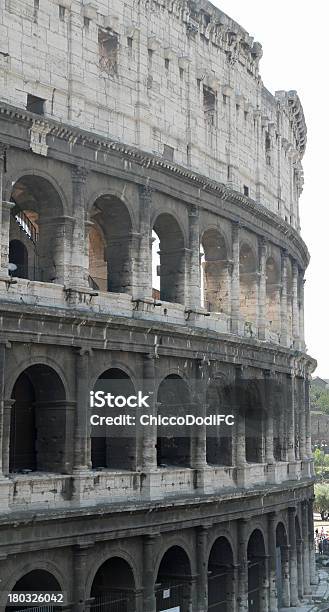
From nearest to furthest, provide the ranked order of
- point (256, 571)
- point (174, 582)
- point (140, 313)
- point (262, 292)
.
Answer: point (140, 313) < point (174, 582) < point (256, 571) < point (262, 292)

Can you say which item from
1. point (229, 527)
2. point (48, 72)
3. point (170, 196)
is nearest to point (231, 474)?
point (229, 527)

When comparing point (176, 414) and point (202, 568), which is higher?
point (176, 414)

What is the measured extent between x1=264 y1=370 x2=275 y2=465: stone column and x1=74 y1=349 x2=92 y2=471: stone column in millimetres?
9469

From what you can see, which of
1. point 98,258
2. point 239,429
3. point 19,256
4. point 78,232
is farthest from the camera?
point 239,429

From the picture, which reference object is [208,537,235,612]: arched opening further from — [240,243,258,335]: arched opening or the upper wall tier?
the upper wall tier

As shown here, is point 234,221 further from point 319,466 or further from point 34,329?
point 319,466

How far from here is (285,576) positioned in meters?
31.2

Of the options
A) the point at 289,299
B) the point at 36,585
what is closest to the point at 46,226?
the point at 36,585

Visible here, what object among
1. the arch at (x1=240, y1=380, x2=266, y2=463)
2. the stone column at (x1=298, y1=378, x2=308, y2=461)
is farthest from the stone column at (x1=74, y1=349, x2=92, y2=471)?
the stone column at (x1=298, y1=378, x2=308, y2=461)

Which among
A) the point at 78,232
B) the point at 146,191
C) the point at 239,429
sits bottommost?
the point at 239,429

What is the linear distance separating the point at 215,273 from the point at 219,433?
4.78m

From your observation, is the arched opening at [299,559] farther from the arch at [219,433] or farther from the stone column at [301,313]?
the arch at [219,433]

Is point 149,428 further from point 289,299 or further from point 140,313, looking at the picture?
point 289,299

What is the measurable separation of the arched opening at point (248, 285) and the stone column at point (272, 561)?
6.17 m
